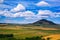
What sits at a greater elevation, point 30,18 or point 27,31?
point 30,18

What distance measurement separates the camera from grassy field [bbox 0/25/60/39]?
179 cm

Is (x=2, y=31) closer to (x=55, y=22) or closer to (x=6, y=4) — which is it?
(x=6, y=4)

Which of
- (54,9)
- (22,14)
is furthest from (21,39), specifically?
(54,9)

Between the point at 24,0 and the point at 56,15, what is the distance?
1.58 feet

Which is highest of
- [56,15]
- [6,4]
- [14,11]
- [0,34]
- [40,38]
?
[6,4]

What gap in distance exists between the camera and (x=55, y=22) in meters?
1.81

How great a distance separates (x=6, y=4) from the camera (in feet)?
6.13

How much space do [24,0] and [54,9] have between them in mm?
430

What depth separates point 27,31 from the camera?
1.81 metres

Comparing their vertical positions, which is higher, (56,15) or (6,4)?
(6,4)

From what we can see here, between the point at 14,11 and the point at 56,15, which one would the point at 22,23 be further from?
the point at 56,15

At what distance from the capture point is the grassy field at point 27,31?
5.87 ft

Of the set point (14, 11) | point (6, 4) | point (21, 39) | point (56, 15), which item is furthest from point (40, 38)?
point (6, 4)

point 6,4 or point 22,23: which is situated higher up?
point 6,4
